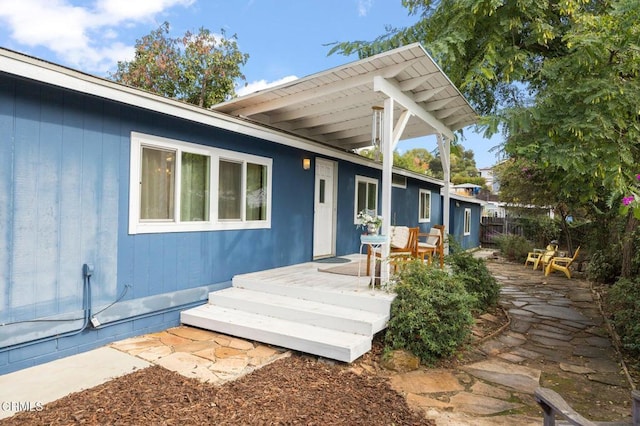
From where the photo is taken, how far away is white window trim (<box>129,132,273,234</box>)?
13.4 ft

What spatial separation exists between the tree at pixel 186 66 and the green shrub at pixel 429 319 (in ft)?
48.1

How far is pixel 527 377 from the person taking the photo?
3.67 m

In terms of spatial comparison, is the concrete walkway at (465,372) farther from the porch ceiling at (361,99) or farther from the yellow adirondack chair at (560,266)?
the yellow adirondack chair at (560,266)

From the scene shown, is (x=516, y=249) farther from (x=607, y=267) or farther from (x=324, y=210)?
(x=324, y=210)

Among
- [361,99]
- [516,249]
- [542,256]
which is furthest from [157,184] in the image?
[516,249]

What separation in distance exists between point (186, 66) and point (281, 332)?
50.1 ft

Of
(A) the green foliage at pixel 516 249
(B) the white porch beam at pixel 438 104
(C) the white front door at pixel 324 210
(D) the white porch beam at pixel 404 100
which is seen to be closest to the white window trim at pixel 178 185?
(C) the white front door at pixel 324 210

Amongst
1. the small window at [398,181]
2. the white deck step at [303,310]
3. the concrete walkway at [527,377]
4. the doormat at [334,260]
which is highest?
the small window at [398,181]

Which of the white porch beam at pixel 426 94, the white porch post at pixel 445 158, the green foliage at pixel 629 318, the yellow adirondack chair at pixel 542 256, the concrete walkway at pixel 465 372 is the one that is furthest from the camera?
the yellow adirondack chair at pixel 542 256

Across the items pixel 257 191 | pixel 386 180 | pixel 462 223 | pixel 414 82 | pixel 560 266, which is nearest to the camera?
pixel 386 180

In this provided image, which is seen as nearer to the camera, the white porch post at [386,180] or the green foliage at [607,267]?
the white porch post at [386,180]

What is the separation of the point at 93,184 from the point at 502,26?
6.65 m

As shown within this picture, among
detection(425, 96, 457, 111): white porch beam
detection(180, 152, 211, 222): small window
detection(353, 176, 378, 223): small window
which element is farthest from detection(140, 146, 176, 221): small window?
detection(353, 176, 378, 223): small window

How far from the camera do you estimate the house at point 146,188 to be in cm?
329
